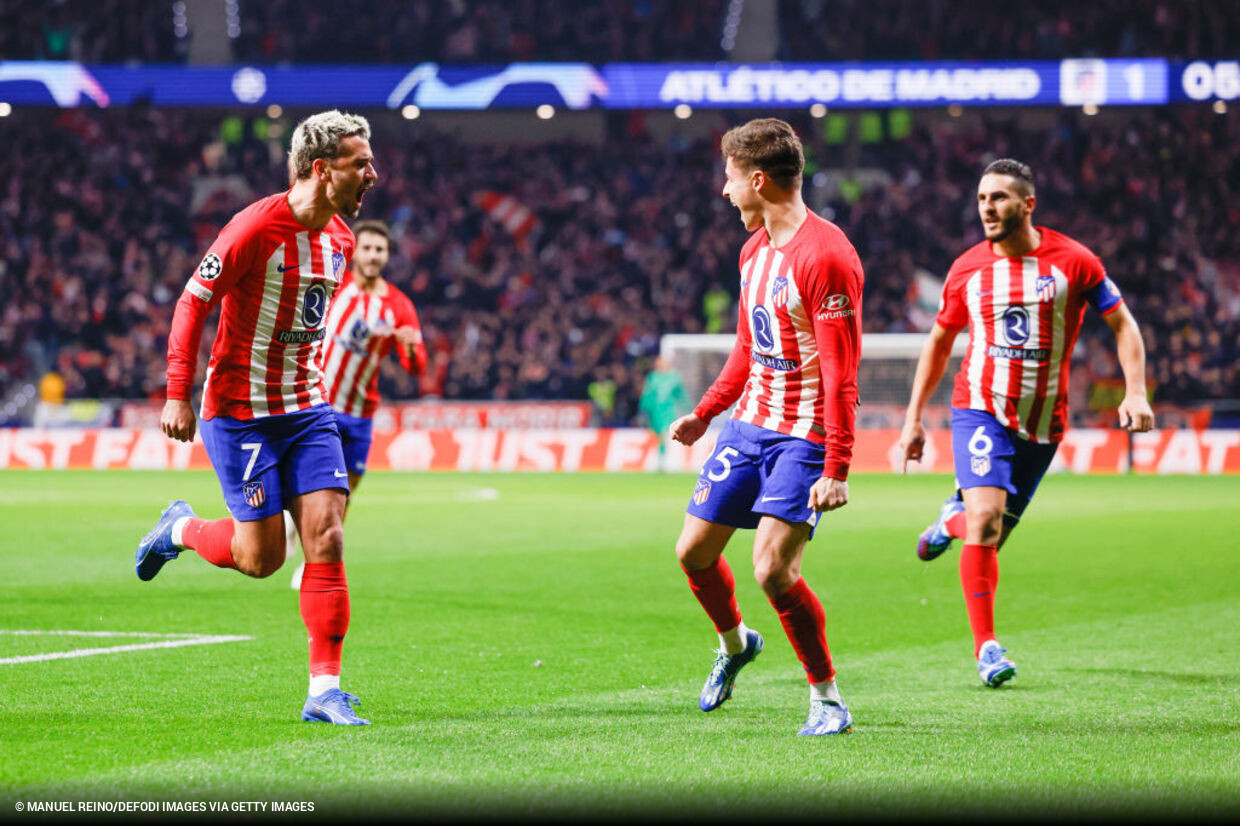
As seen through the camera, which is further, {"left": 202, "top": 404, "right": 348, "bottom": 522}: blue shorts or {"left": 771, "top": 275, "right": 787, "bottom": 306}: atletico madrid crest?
{"left": 202, "top": 404, "right": 348, "bottom": 522}: blue shorts

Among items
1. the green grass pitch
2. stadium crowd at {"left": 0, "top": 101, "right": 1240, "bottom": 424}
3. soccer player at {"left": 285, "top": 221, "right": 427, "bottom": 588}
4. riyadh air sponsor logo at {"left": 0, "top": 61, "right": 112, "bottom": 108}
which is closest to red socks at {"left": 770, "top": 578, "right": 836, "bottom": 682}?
the green grass pitch

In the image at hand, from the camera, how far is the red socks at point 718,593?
6.07m

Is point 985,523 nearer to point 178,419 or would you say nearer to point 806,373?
point 806,373

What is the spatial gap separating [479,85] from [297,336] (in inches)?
1026

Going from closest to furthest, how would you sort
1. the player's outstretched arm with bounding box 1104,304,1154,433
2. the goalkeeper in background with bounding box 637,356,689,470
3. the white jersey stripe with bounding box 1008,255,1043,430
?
the player's outstretched arm with bounding box 1104,304,1154,433 < the white jersey stripe with bounding box 1008,255,1043,430 < the goalkeeper in background with bounding box 637,356,689,470

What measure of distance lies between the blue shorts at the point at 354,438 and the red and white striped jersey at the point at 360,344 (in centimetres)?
6

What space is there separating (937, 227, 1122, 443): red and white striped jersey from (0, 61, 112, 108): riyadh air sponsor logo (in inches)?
1087

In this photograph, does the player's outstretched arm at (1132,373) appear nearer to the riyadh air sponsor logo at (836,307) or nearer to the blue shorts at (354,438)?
the riyadh air sponsor logo at (836,307)

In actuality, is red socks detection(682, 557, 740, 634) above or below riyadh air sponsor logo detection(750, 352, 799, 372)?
below

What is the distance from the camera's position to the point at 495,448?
26.7 meters

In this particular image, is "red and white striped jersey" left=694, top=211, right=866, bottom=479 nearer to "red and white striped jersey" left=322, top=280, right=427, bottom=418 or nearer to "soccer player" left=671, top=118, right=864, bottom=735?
"soccer player" left=671, top=118, right=864, bottom=735

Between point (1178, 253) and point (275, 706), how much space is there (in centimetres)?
3154

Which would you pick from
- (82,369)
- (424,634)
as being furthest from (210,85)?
(424,634)

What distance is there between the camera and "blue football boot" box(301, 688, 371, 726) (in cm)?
545
